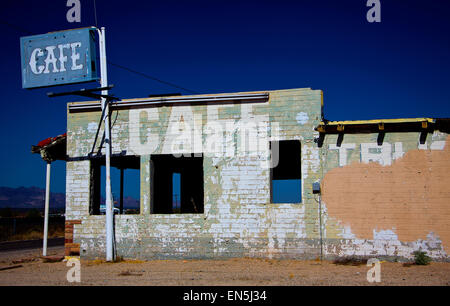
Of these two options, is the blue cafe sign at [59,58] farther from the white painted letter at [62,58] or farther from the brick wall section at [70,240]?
the brick wall section at [70,240]

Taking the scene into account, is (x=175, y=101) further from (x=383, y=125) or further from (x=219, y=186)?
(x=383, y=125)

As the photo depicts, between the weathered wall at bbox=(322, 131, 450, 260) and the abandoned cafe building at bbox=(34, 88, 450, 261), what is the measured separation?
0.03 meters

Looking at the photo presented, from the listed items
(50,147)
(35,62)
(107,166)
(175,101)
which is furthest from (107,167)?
(35,62)

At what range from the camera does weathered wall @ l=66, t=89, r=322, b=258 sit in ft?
47.2

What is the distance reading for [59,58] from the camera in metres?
14.9

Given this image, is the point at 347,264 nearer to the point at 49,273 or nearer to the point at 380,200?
the point at 380,200

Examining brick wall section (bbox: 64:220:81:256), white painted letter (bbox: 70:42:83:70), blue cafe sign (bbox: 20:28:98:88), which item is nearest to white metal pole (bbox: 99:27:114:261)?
blue cafe sign (bbox: 20:28:98:88)

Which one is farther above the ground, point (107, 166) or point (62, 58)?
point (62, 58)

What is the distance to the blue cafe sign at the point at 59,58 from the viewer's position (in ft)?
48.2

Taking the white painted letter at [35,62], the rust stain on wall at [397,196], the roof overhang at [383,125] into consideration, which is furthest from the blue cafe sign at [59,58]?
the rust stain on wall at [397,196]

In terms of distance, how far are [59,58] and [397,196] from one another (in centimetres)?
1098

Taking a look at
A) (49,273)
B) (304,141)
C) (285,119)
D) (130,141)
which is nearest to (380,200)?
(304,141)

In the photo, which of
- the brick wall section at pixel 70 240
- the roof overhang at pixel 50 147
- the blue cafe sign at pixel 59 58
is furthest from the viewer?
the roof overhang at pixel 50 147

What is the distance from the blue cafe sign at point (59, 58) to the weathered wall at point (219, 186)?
70.9 inches
